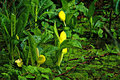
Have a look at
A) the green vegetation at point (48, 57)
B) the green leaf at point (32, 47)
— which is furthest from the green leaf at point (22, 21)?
the green leaf at point (32, 47)

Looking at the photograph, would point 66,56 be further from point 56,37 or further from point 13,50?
point 13,50

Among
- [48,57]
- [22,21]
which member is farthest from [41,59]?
[22,21]

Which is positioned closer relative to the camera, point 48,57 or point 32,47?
point 32,47

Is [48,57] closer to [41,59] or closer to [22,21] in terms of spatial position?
[41,59]

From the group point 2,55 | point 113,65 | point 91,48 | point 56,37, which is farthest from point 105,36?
point 2,55

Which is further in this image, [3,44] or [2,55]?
[3,44]

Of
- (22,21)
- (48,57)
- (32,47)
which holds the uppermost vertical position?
(22,21)

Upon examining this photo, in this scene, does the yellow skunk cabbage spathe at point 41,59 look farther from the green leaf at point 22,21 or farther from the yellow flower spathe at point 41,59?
the green leaf at point 22,21

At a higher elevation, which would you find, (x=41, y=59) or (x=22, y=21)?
(x=22, y=21)

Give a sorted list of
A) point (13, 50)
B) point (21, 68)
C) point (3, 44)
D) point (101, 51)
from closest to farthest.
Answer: point (21, 68), point (13, 50), point (101, 51), point (3, 44)

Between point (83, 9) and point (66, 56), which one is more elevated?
point (83, 9)

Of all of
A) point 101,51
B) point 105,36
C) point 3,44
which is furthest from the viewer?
point 105,36
